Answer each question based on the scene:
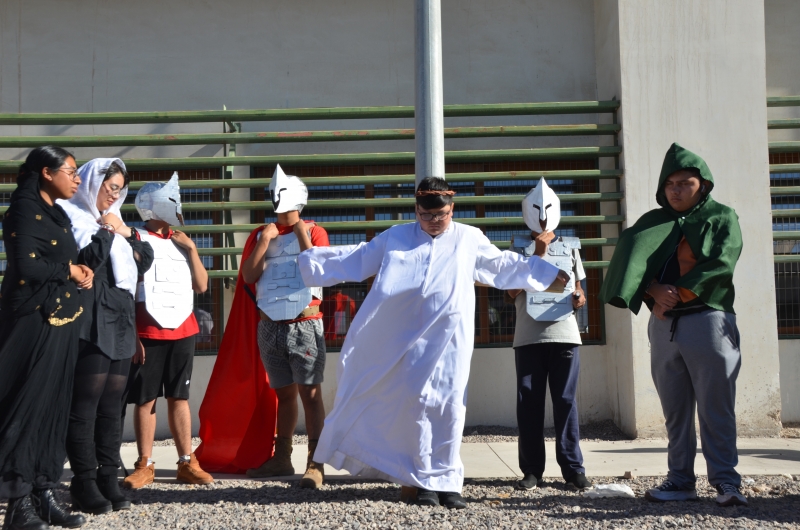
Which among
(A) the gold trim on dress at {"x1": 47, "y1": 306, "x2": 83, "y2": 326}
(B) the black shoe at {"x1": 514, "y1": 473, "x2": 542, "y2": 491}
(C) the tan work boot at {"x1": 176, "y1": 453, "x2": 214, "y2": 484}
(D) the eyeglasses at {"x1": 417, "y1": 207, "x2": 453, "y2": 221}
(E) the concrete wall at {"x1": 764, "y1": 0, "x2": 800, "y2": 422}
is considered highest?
(E) the concrete wall at {"x1": 764, "y1": 0, "x2": 800, "y2": 422}

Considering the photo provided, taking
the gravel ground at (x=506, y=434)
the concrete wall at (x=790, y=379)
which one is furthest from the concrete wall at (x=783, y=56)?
the gravel ground at (x=506, y=434)

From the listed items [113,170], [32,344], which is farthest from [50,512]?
[113,170]

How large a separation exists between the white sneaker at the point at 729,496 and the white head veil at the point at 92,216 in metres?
3.38

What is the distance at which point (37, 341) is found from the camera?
3.78 metres

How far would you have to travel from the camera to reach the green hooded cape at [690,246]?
14.0 ft

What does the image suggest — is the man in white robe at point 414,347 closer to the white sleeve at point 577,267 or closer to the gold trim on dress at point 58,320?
the white sleeve at point 577,267

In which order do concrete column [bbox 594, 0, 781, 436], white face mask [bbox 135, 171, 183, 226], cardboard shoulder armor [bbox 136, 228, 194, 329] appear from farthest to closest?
1. concrete column [bbox 594, 0, 781, 436]
2. white face mask [bbox 135, 171, 183, 226]
3. cardboard shoulder armor [bbox 136, 228, 194, 329]

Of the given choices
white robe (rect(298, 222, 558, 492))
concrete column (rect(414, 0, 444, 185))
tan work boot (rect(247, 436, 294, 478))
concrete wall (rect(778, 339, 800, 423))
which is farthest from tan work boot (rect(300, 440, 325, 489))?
concrete wall (rect(778, 339, 800, 423))

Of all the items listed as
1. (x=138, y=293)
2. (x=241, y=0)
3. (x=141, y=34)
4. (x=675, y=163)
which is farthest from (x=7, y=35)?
(x=675, y=163)

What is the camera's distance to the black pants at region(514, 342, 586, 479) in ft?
16.1

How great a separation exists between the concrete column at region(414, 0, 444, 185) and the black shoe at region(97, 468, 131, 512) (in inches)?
98.0

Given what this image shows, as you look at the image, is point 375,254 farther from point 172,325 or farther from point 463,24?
point 463,24

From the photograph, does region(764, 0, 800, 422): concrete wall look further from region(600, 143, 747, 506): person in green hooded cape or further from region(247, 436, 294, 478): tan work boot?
region(247, 436, 294, 478): tan work boot

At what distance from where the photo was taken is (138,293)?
5.04m
